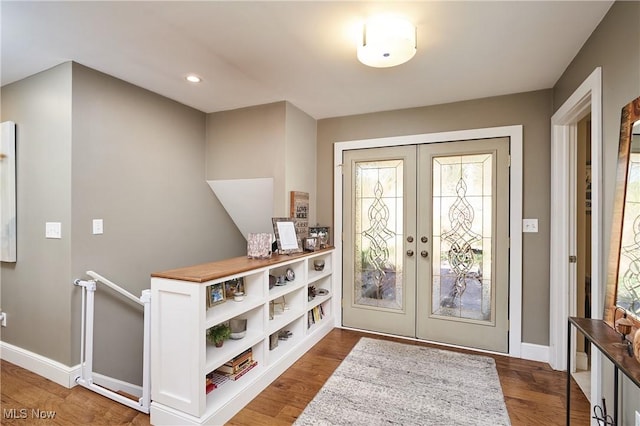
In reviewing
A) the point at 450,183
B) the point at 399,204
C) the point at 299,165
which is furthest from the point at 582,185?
the point at 299,165

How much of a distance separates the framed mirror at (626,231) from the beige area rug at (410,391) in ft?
3.28

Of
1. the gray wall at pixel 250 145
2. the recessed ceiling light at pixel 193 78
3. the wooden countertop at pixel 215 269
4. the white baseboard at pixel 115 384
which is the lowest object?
the white baseboard at pixel 115 384

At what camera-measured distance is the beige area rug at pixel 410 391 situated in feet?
6.48

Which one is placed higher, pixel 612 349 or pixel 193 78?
pixel 193 78

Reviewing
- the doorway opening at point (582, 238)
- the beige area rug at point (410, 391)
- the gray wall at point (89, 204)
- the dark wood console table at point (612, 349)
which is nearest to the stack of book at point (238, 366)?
the beige area rug at point (410, 391)

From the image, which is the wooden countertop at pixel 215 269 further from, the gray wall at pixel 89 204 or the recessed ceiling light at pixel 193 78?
the recessed ceiling light at pixel 193 78

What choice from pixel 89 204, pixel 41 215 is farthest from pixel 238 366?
pixel 41 215

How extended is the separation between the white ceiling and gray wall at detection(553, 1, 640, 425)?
11 cm

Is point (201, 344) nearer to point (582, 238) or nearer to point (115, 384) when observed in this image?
point (115, 384)

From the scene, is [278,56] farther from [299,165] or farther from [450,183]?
[450,183]

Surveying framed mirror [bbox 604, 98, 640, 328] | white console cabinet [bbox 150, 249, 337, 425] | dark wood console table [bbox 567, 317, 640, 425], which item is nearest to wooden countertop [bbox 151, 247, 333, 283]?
white console cabinet [bbox 150, 249, 337, 425]

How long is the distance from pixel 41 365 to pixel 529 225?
4127mm

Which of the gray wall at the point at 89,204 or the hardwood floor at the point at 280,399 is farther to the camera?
the gray wall at the point at 89,204

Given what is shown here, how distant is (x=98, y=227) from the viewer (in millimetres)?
2447
